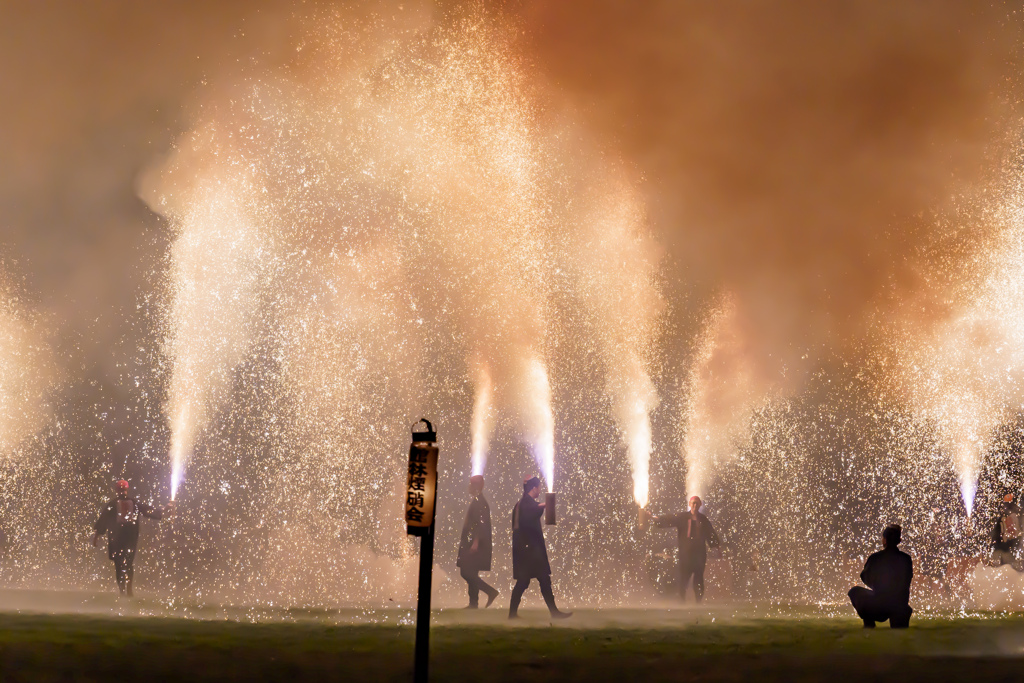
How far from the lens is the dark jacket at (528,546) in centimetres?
1321

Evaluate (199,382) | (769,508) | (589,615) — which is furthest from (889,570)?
(199,382)

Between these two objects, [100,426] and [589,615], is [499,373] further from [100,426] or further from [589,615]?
[589,615]

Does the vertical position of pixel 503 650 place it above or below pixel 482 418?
below

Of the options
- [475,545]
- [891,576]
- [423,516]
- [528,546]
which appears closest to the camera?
[423,516]

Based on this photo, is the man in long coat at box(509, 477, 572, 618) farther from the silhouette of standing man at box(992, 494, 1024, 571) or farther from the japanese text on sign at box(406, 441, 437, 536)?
the silhouette of standing man at box(992, 494, 1024, 571)

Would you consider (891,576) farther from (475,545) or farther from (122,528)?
(122,528)

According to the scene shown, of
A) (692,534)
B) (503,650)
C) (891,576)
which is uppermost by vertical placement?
(692,534)

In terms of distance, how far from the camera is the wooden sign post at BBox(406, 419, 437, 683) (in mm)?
7070

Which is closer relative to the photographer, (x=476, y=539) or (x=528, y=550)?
(x=528, y=550)

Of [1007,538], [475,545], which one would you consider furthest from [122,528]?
[1007,538]

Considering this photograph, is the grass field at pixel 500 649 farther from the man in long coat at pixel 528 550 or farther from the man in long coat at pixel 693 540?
the man in long coat at pixel 693 540

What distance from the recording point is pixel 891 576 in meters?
11.4

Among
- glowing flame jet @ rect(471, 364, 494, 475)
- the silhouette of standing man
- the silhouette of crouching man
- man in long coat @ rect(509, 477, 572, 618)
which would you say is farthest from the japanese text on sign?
glowing flame jet @ rect(471, 364, 494, 475)

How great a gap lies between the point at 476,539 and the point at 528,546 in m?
1.79
